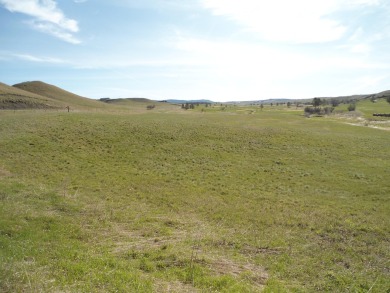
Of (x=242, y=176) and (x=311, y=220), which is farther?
(x=242, y=176)

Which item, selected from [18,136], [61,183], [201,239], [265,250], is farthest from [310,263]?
[18,136]

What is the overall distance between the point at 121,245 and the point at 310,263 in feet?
29.2

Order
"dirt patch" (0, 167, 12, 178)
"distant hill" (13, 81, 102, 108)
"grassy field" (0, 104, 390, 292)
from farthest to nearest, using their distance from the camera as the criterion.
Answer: "distant hill" (13, 81, 102, 108) → "dirt patch" (0, 167, 12, 178) → "grassy field" (0, 104, 390, 292)

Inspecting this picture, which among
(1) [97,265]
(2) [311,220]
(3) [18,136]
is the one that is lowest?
(2) [311,220]

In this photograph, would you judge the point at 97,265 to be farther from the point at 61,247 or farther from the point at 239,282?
the point at 239,282

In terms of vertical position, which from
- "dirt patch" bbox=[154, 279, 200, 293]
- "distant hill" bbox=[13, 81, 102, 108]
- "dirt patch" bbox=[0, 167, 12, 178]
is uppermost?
"distant hill" bbox=[13, 81, 102, 108]

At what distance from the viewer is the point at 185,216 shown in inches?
704

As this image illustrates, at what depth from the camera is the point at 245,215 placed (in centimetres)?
1839

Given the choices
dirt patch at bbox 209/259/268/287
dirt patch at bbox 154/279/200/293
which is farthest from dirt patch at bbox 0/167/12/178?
dirt patch at bbox 209/259/268/287

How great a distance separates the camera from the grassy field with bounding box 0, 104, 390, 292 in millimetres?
10602

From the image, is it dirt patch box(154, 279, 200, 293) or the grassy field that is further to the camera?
the grassy field

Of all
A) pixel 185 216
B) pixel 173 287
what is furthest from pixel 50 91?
pixel 173 287

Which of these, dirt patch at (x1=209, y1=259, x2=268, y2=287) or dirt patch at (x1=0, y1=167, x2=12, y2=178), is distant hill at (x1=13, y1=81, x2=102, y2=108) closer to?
dirt patch at (x1=0, y1=167, x2=12, y2=178)

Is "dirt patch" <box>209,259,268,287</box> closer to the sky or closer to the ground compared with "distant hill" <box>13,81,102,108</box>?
closer to the ground
